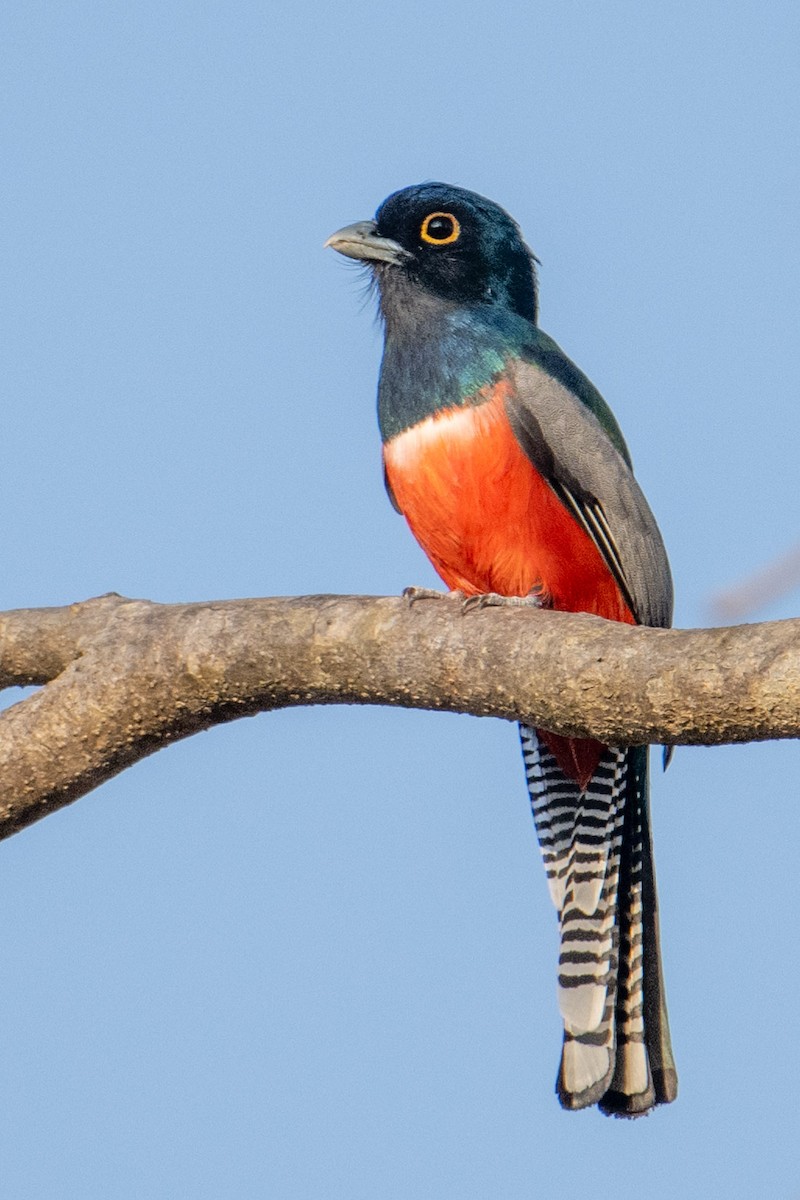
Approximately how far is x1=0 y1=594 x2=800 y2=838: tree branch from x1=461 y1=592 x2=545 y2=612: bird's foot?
0.10 m

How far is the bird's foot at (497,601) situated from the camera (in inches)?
187

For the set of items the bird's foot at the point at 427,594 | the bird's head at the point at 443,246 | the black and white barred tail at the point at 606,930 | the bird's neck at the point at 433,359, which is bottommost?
the black and white barred tail at the point at 606,930

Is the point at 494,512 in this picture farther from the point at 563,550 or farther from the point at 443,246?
the point at 443,246

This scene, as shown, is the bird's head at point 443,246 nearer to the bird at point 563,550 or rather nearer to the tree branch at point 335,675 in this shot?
the bird at point 563,550

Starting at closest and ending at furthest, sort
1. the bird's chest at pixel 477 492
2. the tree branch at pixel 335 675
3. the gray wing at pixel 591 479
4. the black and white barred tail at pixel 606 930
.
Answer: the tree branch at pixel 335 675
the black and white barred tail at pixel 606 930
the bird's chest at pixel 477 492
the gray wing at pixel 591 479

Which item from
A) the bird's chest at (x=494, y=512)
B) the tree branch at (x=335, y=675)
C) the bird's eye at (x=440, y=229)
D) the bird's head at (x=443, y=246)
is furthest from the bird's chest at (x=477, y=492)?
the tree branch at (x=335, y=675)

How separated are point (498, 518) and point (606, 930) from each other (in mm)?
1722

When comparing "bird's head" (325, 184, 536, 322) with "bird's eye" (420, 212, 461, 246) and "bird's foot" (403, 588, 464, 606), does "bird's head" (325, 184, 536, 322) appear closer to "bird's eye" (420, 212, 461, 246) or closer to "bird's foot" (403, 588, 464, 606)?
"bird's eye" (420, 212, 461, 246)

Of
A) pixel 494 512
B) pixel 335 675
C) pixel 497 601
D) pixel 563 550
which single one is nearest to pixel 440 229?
pixel 494 512

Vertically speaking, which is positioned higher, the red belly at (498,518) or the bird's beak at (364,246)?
the bird's beak at (364,246)

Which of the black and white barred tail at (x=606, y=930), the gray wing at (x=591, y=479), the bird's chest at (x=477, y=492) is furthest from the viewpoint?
the gray wing at (x=591, y=479)

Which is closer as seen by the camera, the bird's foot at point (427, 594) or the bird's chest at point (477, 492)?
the bird's foot at point (427, 594)

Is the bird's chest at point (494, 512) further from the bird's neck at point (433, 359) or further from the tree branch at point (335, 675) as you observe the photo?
the tree branch at point (335, 675)

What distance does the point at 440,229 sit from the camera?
739 cm
